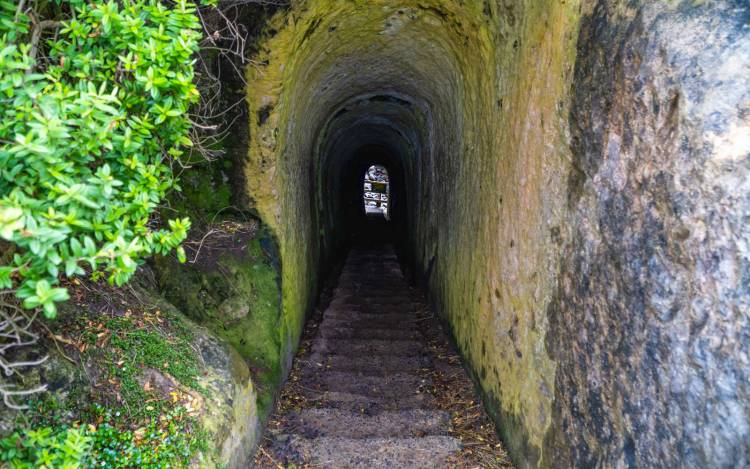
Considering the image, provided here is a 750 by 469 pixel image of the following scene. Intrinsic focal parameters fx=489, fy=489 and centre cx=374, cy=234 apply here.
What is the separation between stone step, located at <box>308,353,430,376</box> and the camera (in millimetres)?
5340

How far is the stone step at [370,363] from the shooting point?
5.34 m

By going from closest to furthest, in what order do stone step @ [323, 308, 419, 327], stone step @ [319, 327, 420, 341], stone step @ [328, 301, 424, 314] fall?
1. stone step @ [319, 327, 420, 341]
2. stone step @ [323, 308, 419, 327]
3. stone step @ [328, 301, 424, 314]

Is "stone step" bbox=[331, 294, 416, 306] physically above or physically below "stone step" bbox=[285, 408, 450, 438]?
above

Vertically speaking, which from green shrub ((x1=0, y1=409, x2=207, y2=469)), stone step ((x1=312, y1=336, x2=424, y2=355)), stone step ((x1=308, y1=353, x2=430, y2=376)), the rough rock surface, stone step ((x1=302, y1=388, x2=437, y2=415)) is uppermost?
the rough rock surface

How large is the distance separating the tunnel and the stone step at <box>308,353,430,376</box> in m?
0.41

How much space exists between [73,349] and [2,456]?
0.77 meters

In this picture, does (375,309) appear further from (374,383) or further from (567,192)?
(567,192)

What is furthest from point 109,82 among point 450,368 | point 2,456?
point 450,368

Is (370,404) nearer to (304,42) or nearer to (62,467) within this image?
(62,467)

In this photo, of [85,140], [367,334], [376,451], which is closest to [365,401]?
[376,451]

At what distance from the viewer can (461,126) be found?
17.7 ft

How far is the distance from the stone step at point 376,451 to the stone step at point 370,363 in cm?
140

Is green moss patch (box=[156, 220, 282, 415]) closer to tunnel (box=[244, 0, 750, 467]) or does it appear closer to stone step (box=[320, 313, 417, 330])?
tunnel (box=[244, 0, 750, 467])

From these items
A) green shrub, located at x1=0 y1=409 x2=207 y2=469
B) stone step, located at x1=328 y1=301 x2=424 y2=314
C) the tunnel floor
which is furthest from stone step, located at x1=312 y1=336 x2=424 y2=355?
green shrub, located at x1=0 y1=409 x2=207 y2=469
